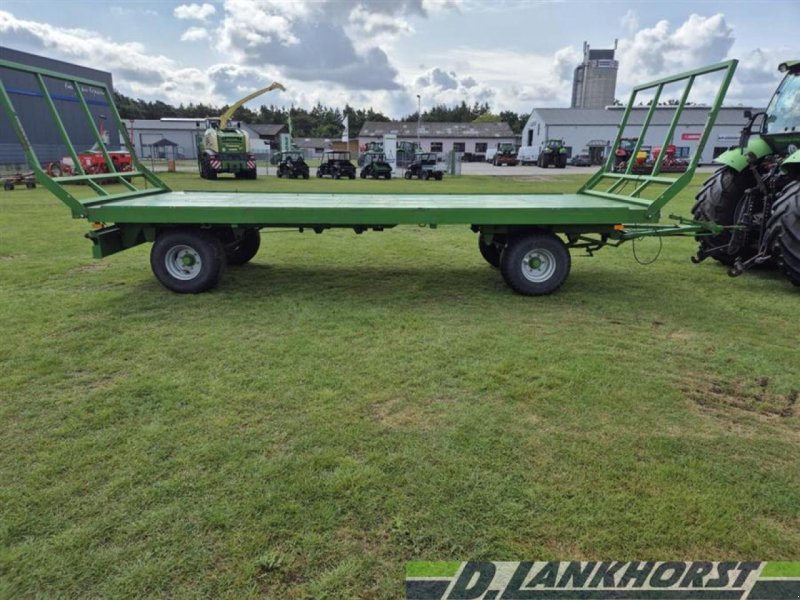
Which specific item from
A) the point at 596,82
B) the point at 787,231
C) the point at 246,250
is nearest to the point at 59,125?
the point at 246,250

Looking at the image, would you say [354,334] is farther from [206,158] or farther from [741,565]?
[206,158]

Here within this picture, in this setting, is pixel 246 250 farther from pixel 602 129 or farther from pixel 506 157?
pixel 602 129

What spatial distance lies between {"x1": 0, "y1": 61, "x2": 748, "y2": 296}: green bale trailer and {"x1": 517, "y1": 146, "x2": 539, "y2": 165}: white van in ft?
160

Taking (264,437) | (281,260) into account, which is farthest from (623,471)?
(281,260)

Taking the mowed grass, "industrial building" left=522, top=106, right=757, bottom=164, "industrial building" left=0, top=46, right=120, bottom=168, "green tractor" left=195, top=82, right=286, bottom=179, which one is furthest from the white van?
the mowed grass

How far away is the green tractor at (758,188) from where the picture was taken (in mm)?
6094

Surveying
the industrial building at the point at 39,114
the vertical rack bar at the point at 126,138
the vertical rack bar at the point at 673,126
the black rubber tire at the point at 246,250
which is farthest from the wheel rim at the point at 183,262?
the industrial building at the point at 39,114

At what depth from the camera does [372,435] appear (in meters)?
3.18

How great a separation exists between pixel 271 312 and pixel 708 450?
381 centimetres

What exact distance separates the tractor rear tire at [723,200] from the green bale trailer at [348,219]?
828 millimetres

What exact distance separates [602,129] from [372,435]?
5969 centimetres

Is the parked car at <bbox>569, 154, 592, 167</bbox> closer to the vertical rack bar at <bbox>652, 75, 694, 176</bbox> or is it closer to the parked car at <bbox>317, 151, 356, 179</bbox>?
the parked car at <bbox>317, 151, 356, 179</bbox>

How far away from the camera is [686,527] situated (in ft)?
8.13

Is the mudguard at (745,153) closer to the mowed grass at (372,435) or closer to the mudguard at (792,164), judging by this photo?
the mudguard at (792,164)
